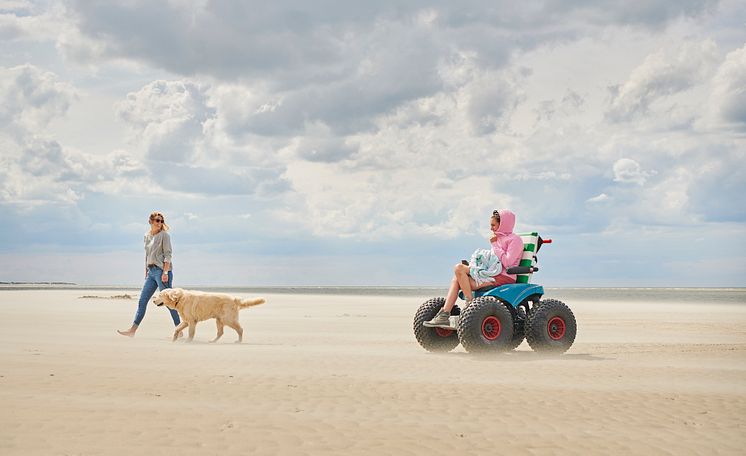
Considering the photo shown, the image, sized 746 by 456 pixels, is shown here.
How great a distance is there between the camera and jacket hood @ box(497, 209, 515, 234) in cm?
1254

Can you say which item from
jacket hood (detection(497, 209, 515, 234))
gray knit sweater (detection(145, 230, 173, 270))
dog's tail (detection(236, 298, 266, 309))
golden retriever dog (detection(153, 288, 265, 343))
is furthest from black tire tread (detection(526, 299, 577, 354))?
gray knit sweater (detection(145, 230, 173, 270))

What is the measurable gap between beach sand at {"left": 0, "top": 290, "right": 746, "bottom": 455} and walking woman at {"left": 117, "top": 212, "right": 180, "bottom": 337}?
0.87m

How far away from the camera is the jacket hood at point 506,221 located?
41.2 ft

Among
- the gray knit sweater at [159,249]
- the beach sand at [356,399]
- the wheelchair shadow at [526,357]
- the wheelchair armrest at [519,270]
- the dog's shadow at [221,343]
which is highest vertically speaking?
the gray knit sweater at [159,249]

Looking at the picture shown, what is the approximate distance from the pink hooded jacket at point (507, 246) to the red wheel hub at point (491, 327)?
82cm

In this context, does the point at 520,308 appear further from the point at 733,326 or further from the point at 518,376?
the point at 733,326

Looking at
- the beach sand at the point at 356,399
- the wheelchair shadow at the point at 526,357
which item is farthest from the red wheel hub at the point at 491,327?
the beach sand at the point at 356,399

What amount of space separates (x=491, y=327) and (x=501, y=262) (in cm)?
124

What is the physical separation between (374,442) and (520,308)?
7.09 meters

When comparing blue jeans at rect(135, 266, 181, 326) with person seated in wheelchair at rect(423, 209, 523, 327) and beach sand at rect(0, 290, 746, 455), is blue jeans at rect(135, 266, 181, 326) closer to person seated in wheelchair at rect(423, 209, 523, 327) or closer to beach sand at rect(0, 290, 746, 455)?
beach sand at rect(0, 290, 746, 455)

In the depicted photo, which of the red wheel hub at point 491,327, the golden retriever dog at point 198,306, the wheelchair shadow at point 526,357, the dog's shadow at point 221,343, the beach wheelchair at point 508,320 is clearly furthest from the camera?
the golden retriever dog at point 198,306

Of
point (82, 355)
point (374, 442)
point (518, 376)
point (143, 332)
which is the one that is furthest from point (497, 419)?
point (143, 332)

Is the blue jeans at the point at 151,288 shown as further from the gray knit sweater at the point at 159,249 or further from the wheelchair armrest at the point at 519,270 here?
the wheelchair armrest at the point at 519,270

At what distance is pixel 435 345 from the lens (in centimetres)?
1272
